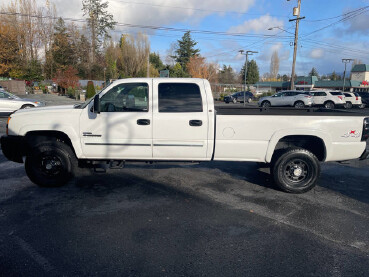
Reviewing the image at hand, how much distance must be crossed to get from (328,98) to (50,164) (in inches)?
1010

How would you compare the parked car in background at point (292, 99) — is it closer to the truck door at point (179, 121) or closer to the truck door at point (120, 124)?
the truck door at point (179, 121)

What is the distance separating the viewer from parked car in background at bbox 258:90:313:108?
2481 centimetres

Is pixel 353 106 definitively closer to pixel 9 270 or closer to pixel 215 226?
pixel 215 226

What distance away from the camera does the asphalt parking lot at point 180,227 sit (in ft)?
9.78

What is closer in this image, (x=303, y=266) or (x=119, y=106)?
(x=303, y=266)

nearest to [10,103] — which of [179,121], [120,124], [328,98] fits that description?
[120,124]

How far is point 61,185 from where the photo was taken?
5254mm

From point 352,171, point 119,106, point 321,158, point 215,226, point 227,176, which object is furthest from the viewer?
point 352,171

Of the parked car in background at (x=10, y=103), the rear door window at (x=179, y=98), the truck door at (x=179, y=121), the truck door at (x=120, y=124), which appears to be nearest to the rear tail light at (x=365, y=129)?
the truck door at (x=179, y=121)

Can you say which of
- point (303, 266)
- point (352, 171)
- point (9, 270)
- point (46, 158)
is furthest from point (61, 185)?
point (352, 171)

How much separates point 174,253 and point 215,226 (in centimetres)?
84

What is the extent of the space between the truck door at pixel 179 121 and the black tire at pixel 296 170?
1335 millimetres

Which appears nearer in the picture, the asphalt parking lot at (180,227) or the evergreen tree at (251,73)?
the asphalt parking lot at (180,227)

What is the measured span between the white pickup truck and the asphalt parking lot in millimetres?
572
